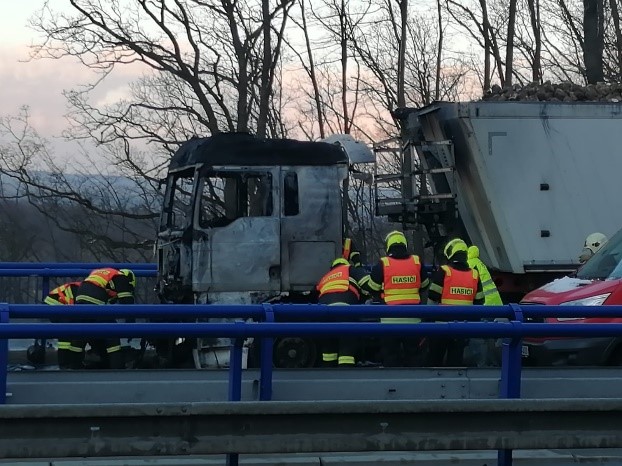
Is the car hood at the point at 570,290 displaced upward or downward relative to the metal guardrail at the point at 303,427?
upward

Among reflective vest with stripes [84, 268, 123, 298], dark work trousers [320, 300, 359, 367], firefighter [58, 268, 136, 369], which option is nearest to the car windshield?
dark work trousers [320, 300, 359, 367]

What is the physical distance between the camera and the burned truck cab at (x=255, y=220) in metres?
10.9

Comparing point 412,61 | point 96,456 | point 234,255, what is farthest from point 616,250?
point 412,61

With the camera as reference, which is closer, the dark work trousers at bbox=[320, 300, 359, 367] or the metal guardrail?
the metal guardrail

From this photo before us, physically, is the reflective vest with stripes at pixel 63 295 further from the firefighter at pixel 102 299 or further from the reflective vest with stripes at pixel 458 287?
the reflective vest with stripes at pixel 458 287

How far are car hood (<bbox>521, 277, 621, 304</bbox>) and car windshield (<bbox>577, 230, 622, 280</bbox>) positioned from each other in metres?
0.18

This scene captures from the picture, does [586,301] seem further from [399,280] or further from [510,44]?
[510,44]

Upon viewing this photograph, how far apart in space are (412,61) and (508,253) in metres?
23.1

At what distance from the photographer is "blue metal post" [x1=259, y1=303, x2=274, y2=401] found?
530cm

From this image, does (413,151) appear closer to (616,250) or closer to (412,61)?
(616,250)

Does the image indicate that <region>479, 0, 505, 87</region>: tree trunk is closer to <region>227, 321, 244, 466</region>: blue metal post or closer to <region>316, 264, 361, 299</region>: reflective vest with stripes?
<region>316, 264, 361, 299</region>: reflective vest with stripes

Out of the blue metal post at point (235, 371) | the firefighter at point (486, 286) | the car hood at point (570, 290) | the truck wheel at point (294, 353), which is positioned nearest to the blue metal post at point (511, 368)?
the blue metal post at point (235, 371)

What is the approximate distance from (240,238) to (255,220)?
26cm

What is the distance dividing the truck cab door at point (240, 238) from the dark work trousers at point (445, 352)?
2633 mm
